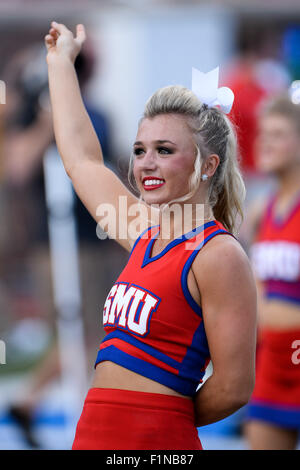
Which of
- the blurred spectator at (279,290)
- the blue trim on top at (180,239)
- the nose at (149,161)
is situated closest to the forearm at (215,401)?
the blue trim on top at (180,239)

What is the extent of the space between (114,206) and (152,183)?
0.34m

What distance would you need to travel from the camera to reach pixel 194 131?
2.25 metres

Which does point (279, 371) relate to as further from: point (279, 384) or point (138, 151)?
point (138, 151)

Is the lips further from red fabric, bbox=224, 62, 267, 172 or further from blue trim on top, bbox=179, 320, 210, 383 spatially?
red fabric, bbox=224, 62, 267, 172

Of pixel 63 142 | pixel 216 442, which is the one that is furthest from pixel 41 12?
pixel 63 142

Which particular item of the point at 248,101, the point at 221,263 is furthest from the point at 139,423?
the point at 248,101

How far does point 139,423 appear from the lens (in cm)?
213

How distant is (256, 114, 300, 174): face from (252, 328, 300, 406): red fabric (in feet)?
2.93

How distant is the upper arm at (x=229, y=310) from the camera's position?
2090mm

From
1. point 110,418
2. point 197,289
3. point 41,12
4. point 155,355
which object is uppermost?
point 41,12

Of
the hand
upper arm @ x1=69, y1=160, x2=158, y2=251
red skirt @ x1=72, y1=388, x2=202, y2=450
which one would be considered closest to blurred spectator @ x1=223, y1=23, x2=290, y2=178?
the hand

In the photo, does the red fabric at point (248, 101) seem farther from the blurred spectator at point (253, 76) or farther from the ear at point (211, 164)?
the ear at point (211, 164)
